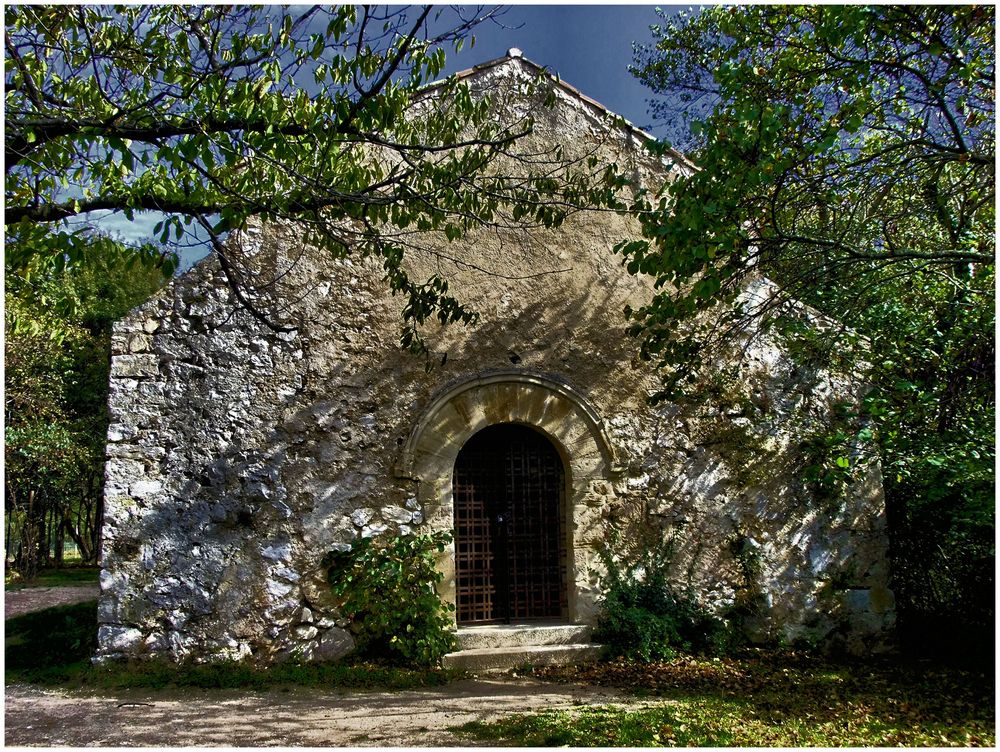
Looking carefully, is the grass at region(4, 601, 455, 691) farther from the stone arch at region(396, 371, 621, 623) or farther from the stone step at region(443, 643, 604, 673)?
the stone arch at region(396, 371, 621, 623)

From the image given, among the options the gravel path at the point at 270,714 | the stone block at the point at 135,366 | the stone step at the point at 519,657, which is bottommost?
the gravel path at the point at 270,714

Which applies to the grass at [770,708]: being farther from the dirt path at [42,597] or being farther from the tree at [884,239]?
the dirt path at [42,597]

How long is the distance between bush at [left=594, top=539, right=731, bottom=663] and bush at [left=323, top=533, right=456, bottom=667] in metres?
1.44

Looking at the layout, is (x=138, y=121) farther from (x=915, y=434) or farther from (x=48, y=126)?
(x=915, y=434)

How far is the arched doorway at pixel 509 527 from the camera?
269 inches

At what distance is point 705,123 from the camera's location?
5121 mm

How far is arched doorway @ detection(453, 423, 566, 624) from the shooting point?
6820mm

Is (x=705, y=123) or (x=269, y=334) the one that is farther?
(x=269, y=334)

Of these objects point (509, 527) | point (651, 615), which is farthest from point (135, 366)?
point (651, 615)

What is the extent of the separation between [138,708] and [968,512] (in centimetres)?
663

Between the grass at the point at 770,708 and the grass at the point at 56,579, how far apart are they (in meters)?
9.82

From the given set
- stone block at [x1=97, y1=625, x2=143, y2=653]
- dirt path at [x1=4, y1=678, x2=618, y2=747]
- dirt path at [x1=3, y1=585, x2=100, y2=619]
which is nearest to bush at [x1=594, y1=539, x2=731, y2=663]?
dirt path at [x1=4, y1=678, x2=618, y2=747]

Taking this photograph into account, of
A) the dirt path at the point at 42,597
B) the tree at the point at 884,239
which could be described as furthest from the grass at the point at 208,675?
the tree at the point at 884,239

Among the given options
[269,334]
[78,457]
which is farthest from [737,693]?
[78,457]
